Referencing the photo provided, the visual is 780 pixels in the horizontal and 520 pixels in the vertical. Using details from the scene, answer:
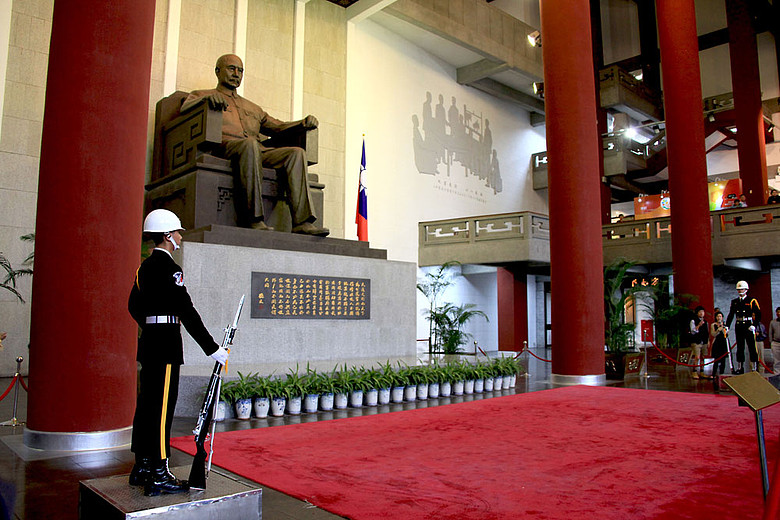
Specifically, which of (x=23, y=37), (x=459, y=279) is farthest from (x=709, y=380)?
(x=23, y=37)

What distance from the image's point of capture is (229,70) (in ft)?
23.8

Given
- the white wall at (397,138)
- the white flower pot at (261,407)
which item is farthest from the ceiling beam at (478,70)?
the white flower pot at (261,407)

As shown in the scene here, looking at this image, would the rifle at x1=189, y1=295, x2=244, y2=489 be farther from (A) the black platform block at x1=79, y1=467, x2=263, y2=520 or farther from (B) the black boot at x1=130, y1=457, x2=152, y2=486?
(B) the black boot at x1=130, y1=457, x2=152, y2=486

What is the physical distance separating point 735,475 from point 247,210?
4.96 meters

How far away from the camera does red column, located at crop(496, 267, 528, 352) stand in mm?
14422

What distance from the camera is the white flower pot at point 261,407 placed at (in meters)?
4.98

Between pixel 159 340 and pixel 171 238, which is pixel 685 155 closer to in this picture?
pixel 171 238

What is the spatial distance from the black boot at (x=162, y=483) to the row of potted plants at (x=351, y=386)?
2.53m

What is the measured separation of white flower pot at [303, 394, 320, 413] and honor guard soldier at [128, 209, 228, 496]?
2.92 metres

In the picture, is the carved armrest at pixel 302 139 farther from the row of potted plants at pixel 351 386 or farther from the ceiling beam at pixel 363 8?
the ceiling beam at pixel 363 8

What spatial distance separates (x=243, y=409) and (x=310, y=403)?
26.1 inches

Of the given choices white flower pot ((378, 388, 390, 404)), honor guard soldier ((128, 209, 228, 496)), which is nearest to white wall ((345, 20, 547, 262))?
white flower pot ((378, 388, 390, 404))

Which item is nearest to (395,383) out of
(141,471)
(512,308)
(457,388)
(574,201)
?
(457,388)

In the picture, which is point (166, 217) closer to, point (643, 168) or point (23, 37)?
point (23, 37)
